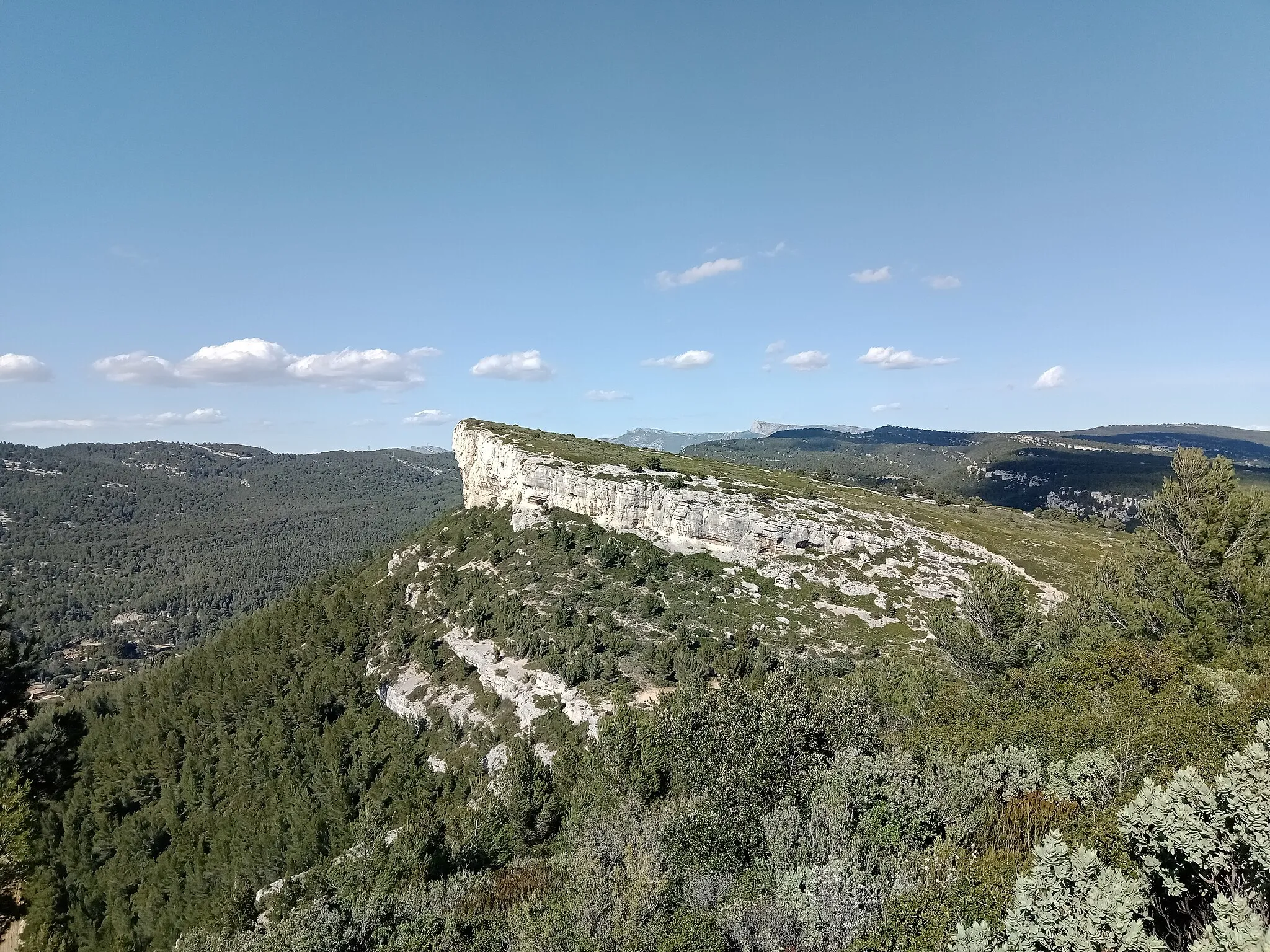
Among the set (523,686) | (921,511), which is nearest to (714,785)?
(523,686)

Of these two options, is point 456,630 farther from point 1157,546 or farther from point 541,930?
point 1157,546

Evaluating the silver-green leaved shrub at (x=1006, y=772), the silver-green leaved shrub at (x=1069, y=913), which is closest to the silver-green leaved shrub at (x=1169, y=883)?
the silver-green leaved shrub at (x=1069, y=913)

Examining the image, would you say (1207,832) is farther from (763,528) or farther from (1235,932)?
(763,528)

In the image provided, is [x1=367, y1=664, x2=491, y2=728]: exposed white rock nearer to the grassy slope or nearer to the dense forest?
the dense forest

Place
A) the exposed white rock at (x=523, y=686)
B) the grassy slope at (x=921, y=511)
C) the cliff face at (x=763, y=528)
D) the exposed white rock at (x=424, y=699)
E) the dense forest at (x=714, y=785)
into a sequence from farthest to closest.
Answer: the grassy slope at (x=921, y=511)
the cliff face at (x=763, y=528)
the exposed white rock at (x=424, y=699)
the exposed white rock at (x=523, y=686)
the dense forest at (x=714, y=785)

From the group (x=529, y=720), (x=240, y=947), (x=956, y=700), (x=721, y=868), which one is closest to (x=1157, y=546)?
(x=956, y=700)

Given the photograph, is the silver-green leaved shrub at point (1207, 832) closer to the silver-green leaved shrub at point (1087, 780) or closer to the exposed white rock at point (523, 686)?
the silver-green leaved shrub at point (1087, 780)
